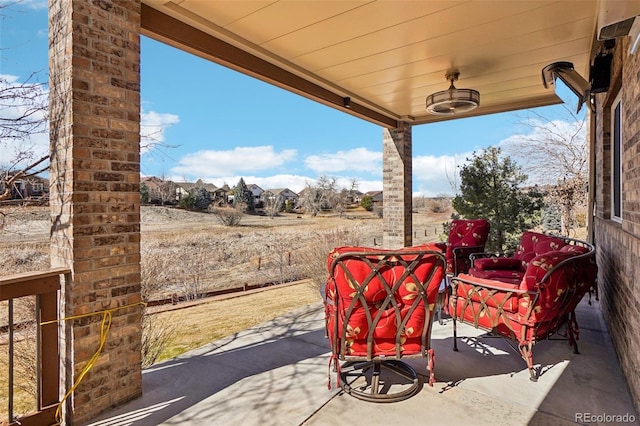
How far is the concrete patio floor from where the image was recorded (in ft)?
6.70

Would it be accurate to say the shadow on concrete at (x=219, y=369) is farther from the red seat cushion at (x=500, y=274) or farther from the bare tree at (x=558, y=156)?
the bare tree at (x=558, y=156)

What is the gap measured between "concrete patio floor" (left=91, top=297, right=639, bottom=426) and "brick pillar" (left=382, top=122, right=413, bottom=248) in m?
3.18

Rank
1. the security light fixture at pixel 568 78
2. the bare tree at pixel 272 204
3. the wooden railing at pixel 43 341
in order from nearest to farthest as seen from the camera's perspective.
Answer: the wooden railing at pixel 43 341, the security light fixture at pixel 568 78, the bare tree at pixel 272 204

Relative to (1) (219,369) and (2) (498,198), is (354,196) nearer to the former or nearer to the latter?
(2) (498,198)

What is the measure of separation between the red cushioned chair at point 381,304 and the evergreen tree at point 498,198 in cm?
657

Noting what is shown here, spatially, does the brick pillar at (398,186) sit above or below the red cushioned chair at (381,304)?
above

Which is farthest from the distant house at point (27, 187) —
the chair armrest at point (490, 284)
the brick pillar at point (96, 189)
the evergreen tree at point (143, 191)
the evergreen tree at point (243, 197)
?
the evergreen tree at point (243, 197)

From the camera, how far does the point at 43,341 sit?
204 centimetres

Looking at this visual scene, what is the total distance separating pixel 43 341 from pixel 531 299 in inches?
123

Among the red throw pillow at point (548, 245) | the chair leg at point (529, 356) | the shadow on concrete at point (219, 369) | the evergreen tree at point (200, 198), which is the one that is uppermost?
the evergreen tree at point (200, 198)

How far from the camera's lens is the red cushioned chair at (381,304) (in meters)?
2.04

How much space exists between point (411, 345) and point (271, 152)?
23.1 metres

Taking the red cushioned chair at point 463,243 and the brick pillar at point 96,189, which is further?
the red cushioned chair at point 463,243

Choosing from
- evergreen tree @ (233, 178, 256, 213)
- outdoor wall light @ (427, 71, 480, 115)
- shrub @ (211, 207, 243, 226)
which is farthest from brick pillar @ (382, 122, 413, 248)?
evergreen tree @ (233, 178, 256, 213)
